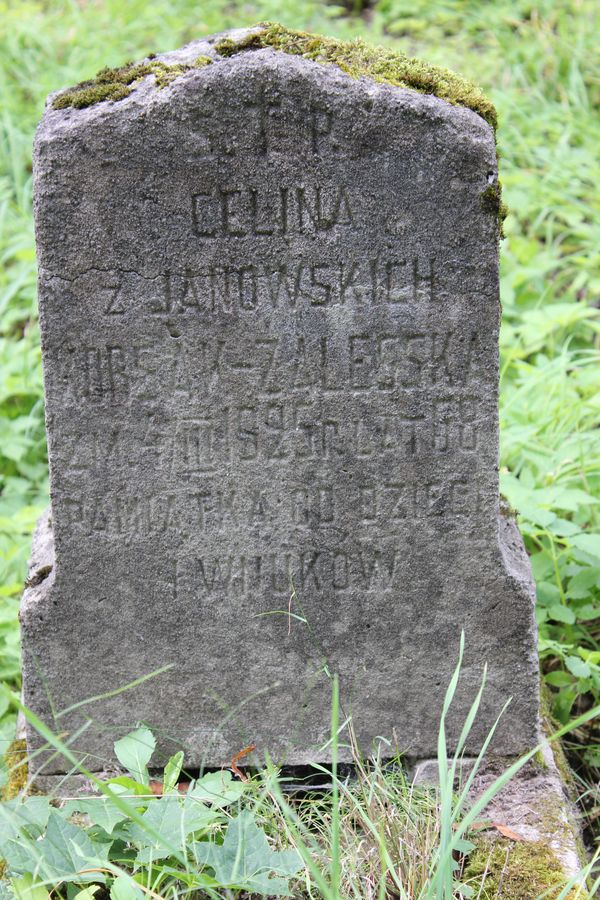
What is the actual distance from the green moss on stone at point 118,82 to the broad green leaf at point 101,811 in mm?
1330

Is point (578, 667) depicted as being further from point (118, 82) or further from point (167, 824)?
point (118, 82)

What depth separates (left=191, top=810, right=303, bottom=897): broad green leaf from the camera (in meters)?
1.70

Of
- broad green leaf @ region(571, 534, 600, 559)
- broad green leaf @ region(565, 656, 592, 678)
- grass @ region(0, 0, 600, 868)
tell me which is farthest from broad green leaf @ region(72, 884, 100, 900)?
broad green leaf @ region(571, 534, 600, 559)

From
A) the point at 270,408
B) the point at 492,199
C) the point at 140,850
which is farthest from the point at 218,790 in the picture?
the point at 492,199

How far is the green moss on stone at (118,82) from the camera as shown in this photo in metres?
1.87

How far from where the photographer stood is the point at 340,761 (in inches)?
88.4

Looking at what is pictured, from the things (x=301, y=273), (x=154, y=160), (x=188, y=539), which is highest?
(x=154, y=160)

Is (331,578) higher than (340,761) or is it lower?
higher

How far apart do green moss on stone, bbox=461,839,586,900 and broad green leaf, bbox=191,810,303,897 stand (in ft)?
1.34

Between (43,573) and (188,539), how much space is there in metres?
0.35

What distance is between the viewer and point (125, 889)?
1.70 meters

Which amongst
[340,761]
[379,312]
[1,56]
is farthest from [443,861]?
[1,56]

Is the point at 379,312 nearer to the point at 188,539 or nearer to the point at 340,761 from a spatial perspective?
the point at 188,539

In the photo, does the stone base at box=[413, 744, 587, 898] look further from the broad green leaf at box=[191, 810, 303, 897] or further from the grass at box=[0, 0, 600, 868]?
the broad green leaf at box=[191, 810, 303, 897]
